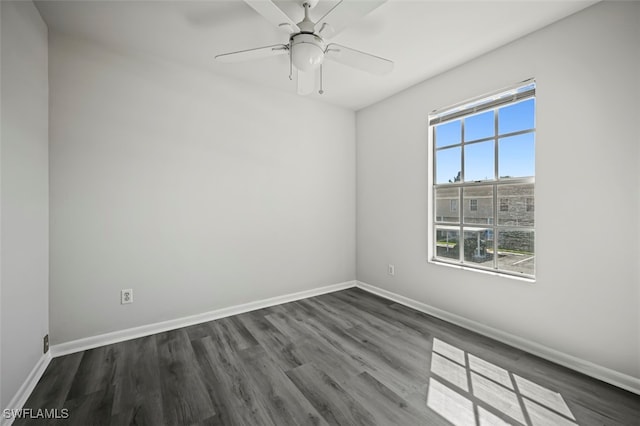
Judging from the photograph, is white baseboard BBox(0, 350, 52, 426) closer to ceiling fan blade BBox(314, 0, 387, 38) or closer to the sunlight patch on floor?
the sunlight patch on floor

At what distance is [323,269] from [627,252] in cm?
285

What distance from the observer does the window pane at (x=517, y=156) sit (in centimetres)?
226

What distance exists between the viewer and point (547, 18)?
6.61 feet

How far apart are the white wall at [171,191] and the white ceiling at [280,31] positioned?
0.90 feet

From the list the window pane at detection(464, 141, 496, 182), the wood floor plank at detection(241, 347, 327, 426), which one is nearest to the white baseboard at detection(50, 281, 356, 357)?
the wood floor plank at detection(241, 347, 327, 426)

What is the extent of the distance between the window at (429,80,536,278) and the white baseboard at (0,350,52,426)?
347cm

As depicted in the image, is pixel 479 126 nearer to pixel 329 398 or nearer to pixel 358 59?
pixel 358 59

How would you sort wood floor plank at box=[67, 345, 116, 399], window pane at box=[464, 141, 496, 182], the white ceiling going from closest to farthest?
wood floor plank at box=[67, 345, 116, 399] → the white ceiling → window pane at box=[464, 141, 496, 182]

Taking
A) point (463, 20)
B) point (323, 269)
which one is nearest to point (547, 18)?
point (463, 20)

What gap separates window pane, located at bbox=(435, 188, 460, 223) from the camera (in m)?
2.86

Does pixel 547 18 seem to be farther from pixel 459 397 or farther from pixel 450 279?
pixel 459 397

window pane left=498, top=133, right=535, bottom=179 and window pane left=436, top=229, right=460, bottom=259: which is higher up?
window pane left=498, top=133, right=535, bottom=179

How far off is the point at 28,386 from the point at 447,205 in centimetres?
373

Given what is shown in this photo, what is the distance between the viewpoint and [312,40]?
1722 millimetres
